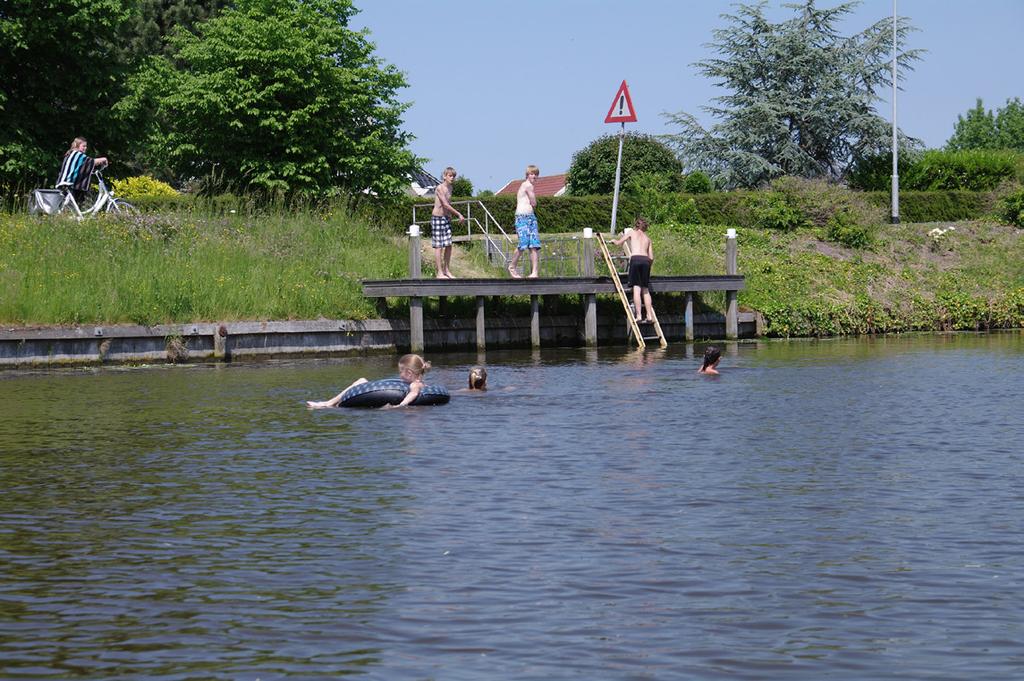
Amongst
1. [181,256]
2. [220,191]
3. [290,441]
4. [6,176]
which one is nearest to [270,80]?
[220,191]

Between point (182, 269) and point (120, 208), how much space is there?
3297mm

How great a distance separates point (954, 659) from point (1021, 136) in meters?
133

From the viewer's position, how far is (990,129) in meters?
143

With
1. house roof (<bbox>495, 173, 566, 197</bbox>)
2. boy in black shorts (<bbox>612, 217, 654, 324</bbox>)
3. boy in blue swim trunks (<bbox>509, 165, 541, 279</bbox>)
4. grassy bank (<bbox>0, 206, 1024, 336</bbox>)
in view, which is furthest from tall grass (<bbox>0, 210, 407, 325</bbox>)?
house roof (<bbox>495, 173, 566, 197</bbox>)

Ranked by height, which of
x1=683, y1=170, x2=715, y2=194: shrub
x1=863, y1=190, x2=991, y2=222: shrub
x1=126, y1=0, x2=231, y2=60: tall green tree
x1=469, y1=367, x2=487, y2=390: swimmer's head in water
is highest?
x1=126, y1=0, x2=231, y2=60: tall green tree

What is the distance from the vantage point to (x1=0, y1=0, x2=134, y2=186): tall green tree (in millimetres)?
34250

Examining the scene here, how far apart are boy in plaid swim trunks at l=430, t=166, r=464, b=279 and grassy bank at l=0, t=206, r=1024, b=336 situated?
1613 millimetres

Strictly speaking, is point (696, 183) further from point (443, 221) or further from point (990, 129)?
point (990, 129)

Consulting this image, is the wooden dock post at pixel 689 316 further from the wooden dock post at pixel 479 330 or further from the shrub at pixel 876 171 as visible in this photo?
the shrub at pixel 876 171

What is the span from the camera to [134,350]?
1003 inches

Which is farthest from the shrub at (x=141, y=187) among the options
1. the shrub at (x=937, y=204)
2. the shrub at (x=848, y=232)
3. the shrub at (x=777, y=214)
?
the shrub at (x=937, y=204)

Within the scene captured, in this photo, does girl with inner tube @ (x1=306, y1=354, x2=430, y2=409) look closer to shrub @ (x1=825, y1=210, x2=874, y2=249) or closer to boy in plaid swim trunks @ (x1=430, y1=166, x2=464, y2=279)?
boy in plaid swim trunks @ (x1=430, y1=166, x2=464, y2=279)

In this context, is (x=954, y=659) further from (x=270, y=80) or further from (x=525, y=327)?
(x=270, y=80)

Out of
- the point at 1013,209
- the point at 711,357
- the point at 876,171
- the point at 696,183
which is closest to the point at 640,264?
the point at 711,357
